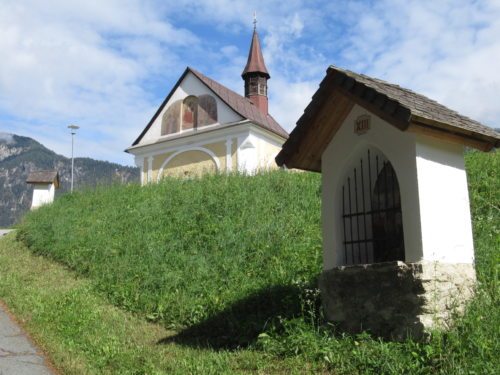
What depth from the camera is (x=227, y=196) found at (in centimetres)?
1158

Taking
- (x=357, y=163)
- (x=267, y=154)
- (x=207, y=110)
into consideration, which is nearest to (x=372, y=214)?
(x=357, y=163)

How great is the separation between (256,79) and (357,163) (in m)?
26.0

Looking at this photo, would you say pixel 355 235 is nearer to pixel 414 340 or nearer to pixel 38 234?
pixel 414 340

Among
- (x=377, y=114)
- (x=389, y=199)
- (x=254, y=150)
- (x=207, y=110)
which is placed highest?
(x=207, y=110)

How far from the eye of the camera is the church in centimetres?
2414

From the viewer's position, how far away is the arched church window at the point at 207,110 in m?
25.1

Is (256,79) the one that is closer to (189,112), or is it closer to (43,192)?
(189,112)

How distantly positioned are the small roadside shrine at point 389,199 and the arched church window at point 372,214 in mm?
12

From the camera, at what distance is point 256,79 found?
31.4 metres

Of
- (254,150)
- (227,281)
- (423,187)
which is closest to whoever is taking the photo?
(423,187)

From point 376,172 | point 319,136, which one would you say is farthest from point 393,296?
point 319,136

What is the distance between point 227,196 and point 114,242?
2.65m

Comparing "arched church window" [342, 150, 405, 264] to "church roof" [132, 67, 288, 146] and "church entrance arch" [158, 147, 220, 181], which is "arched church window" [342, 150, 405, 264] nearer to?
"church roof" [132, 67, 288, 146]

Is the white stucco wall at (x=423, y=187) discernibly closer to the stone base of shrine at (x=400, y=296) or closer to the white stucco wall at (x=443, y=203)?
the white stucco wall at (x=443, y=203)
